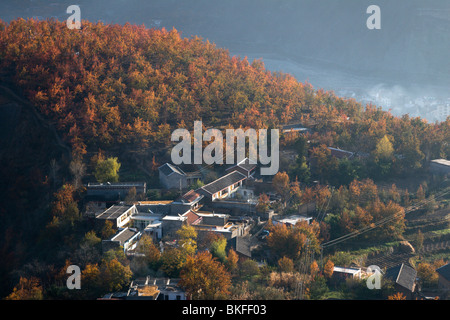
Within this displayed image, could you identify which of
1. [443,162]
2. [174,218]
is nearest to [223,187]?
[174,218]

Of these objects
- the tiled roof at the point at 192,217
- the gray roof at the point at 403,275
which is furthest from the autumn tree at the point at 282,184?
the gray roof at the point at 403,275

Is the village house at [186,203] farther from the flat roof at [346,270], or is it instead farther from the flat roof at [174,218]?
the flat roof at [346,270]

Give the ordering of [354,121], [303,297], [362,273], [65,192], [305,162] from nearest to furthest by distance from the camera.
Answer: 1. [303,297]
2. [362,273]
3. [65,192]
4. [305,162]
5. [354,121]

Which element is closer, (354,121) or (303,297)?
(303,297)

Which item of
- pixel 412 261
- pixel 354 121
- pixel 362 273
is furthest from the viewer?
pixel 354 121

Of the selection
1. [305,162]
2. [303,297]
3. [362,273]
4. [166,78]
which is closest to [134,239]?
[303,297]

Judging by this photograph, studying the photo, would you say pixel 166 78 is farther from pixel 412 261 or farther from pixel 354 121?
pixel 412 261

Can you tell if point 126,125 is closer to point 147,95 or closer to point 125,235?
point 147,95
